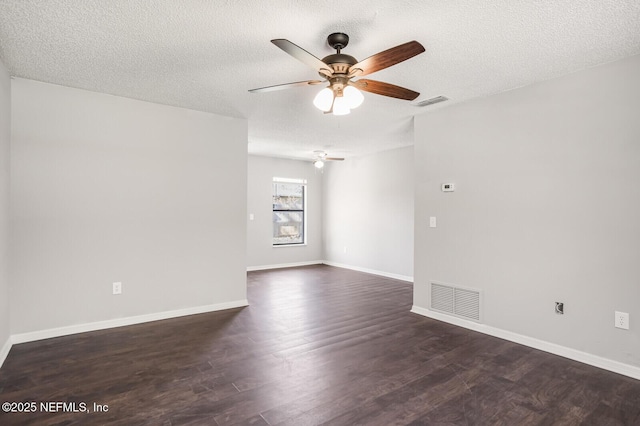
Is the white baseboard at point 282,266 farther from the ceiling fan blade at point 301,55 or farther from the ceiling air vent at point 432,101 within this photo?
the ceiling fan blade at point 301,55

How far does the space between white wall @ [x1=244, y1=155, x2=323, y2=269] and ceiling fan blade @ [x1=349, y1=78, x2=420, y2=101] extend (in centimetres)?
495

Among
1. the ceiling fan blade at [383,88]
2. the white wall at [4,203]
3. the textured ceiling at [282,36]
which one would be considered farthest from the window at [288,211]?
the ceiling fan blade at [383,88]

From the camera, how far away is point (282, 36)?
2342mm

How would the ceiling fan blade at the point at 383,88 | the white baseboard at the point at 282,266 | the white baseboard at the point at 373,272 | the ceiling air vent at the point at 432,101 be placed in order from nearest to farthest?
the ceiling fan blade at the point at 383,88
the ceiling air vent at the point at 432,101
the white baseboard at the point at 373,272
the white baseboard at the point at 282,266

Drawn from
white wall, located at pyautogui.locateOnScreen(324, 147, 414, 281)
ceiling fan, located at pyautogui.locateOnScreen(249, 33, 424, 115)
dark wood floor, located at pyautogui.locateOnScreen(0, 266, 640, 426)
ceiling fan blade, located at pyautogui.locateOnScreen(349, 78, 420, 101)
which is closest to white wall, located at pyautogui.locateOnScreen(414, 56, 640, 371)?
dark wood floor, located at pyautogui.locateOnScreen(0, 266, 640, 426)

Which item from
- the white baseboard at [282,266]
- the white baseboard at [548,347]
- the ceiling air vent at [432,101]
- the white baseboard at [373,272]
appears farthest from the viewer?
the white baseboard at [282,266]

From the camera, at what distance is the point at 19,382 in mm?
2369

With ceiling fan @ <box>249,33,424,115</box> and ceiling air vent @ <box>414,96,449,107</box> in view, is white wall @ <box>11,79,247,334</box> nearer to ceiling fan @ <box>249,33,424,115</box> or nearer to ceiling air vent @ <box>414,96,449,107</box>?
ceiling fan @ <box>249,33,424,115</box>

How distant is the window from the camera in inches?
299

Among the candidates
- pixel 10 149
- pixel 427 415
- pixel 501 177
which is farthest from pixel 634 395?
pixel 10 149

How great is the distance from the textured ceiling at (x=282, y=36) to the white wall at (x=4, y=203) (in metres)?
0.24

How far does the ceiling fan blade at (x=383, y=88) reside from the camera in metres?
2.40

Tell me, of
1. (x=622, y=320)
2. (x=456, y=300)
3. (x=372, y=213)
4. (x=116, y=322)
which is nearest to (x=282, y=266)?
(x=372, y=213)

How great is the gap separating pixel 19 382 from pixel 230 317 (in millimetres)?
1883
